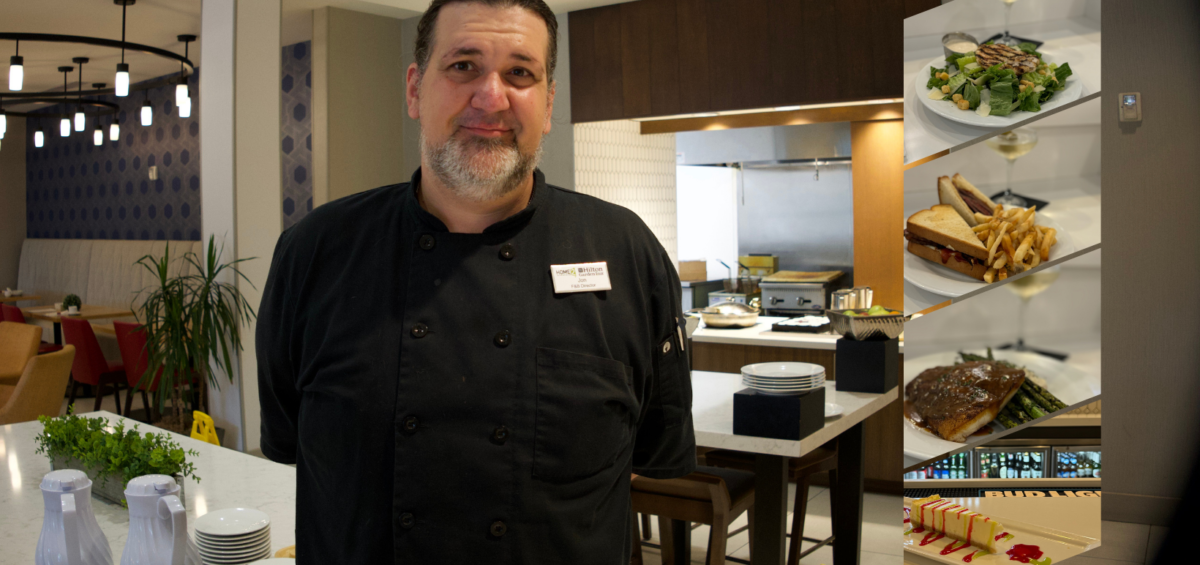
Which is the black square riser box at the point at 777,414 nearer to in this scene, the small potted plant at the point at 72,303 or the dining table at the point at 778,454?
the dining table at the point at 778,454

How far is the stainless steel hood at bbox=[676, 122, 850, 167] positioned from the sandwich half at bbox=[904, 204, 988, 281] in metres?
3.83

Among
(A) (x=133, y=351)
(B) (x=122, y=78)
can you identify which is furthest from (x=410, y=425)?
(A) (x=133, y=351)

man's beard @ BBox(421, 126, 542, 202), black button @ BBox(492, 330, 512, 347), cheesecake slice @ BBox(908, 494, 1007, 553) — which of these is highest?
man's beard @ BBox(421, 126, 542, 202)

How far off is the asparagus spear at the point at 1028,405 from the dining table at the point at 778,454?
25.1 inches

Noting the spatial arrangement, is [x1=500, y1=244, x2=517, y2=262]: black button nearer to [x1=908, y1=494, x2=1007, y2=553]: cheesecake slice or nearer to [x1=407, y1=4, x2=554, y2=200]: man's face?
[x1=407, y1=4, x2=554, y2=200]: man's face

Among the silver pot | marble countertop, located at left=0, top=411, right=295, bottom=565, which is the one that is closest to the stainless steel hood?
the silver pot

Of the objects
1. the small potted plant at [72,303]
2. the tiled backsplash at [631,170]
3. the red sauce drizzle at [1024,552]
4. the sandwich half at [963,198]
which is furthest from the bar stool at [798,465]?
the small potted plant at [72,303]

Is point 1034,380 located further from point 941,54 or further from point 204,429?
point 204,429

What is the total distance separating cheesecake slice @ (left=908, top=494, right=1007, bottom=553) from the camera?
2.04 m

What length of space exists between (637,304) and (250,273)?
457 centimetres

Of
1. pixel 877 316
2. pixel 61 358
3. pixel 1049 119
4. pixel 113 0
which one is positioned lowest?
pixel 61 358

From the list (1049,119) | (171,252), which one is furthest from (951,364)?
(171,252)

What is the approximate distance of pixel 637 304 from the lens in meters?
1.30

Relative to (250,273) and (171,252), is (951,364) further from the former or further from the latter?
(171,252)
